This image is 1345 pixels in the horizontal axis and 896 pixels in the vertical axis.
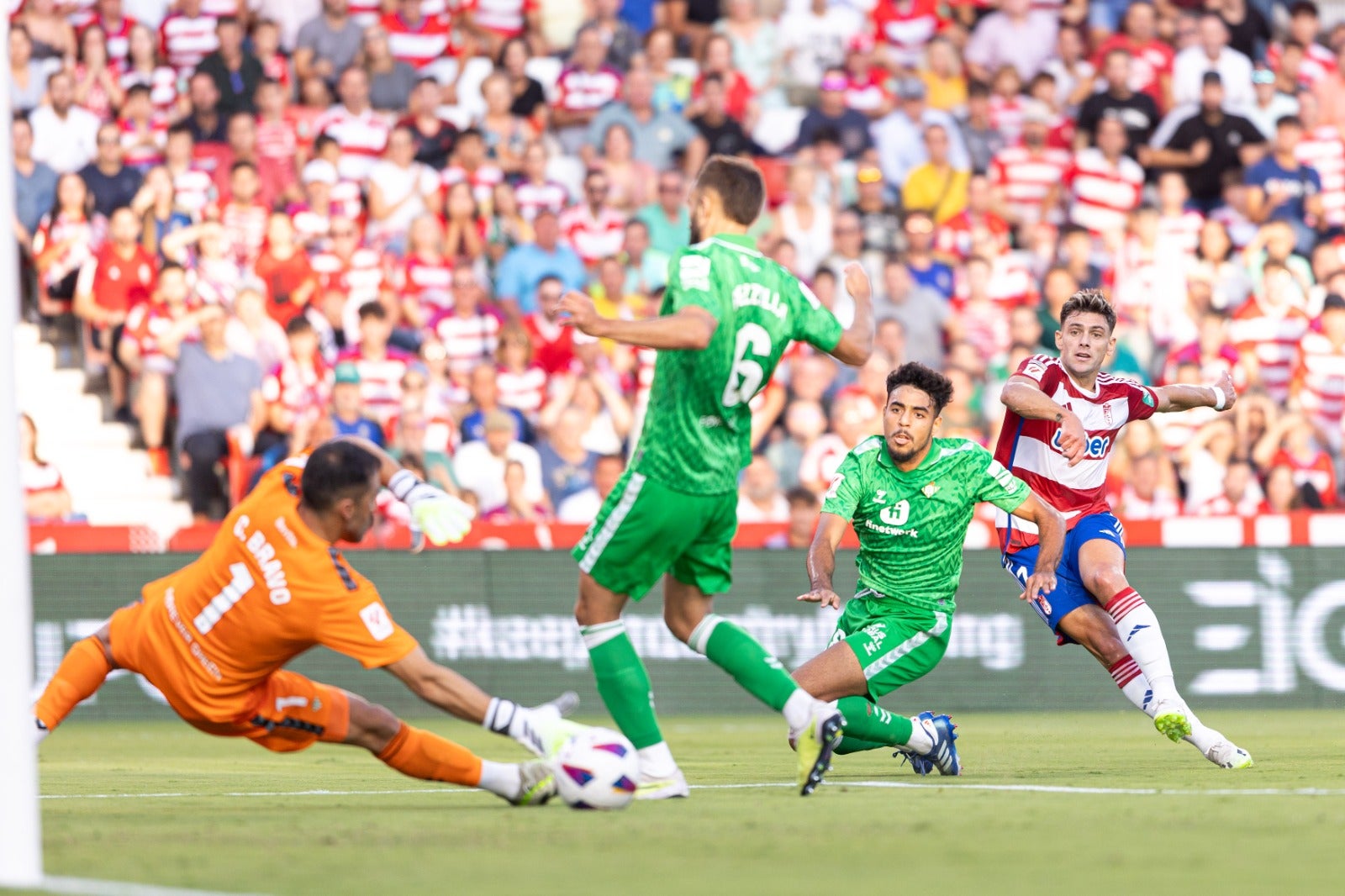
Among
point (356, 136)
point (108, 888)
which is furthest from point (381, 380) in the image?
point (108, 888)

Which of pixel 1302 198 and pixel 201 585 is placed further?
pixel 1302 198

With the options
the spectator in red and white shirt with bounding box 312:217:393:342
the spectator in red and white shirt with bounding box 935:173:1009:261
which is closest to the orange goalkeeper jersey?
the spectator in red and white shirt with bounding box 312:217:393:342

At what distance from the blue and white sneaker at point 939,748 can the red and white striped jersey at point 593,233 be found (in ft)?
33.6

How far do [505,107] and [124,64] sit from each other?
3.75 meters

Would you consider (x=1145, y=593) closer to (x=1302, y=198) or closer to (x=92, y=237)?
(x=1302, y=198)

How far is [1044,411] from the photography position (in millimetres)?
9727

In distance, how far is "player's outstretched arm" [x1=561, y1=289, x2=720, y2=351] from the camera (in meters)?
6.97

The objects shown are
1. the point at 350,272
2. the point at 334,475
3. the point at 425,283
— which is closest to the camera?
the point at 334,475

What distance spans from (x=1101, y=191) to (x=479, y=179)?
245 inches

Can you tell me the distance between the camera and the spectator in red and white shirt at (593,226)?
1902cm

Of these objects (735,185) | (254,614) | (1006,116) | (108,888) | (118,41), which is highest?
(118,41)

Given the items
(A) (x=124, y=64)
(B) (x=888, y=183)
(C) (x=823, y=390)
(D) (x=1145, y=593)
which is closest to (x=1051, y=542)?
(D) (x=1145, y=593)

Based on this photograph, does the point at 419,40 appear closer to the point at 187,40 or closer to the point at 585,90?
the point at 585,90

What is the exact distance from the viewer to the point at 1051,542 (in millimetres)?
9211
